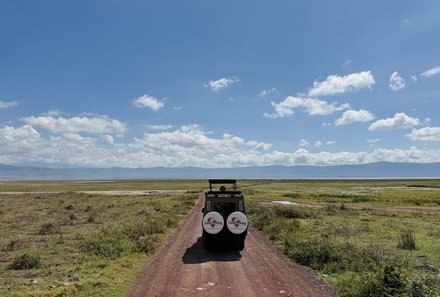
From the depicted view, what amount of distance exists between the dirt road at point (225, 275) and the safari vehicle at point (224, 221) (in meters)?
0.67

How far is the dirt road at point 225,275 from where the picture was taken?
12492mm

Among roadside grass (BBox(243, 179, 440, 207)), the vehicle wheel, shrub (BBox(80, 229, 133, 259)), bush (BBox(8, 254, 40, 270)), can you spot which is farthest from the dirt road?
roadside grass (BBox(243, 179, 440, 207))

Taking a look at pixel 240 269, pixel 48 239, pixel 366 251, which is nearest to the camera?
pixel 240 269

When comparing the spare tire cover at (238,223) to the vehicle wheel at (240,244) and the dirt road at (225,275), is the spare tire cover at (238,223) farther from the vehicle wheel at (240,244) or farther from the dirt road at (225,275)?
the dirt road at (225,275)

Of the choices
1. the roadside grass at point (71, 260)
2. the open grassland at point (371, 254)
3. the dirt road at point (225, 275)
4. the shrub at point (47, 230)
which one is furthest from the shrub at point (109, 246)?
the open grassland at point (371, 254)

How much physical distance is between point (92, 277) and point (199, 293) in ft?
15.8

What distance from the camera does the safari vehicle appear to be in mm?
18938

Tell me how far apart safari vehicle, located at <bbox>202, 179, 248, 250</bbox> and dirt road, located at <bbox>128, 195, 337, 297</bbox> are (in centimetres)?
67

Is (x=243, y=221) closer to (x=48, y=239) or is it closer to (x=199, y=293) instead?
(x=199, y=293)

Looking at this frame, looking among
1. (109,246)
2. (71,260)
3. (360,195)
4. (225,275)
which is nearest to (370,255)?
(225,275)

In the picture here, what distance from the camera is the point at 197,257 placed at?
18266 millimetres

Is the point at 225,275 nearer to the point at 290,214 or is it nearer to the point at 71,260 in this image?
the point at 71,260

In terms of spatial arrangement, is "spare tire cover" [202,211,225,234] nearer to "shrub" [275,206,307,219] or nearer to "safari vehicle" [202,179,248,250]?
"safari vehicle" [202,179,248,250]

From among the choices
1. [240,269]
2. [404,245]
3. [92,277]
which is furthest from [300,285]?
[404,245]
